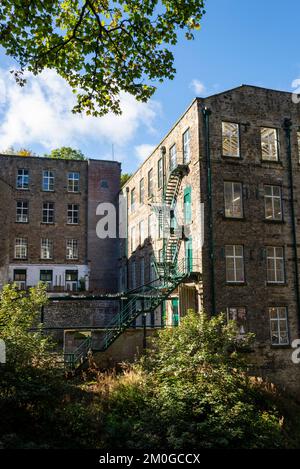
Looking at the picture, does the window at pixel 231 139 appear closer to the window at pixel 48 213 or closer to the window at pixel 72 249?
the window at pixel 72 249

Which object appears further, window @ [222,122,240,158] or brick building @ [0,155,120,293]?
brick building @ [0,155,120,293]

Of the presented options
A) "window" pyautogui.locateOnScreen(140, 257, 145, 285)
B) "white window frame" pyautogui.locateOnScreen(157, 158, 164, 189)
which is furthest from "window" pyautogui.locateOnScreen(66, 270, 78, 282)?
"white window frame" pyautogui.locateOnScreen(157, 158, 164, 189)

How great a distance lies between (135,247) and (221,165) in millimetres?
12457

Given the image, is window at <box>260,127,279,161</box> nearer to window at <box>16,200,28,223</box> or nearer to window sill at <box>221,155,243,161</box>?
window sill at <box>221,155,243,161</box>

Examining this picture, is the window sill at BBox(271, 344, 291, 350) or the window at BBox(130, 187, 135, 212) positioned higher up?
the window at BBox(130, 187, 135, 212)

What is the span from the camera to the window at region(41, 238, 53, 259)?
3703 cm

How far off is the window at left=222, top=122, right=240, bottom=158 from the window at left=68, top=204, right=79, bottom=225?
20404 millimetres

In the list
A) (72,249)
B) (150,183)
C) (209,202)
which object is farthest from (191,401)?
(72,249)

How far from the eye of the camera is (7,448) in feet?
27.1

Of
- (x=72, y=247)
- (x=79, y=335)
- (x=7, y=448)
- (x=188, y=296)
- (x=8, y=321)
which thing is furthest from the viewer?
(x=72, y=247)

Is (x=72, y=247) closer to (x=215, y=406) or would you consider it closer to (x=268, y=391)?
A: (x=268, y=391)

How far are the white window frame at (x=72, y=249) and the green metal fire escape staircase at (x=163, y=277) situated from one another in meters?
13.6

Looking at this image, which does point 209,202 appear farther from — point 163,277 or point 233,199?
point 163,277
